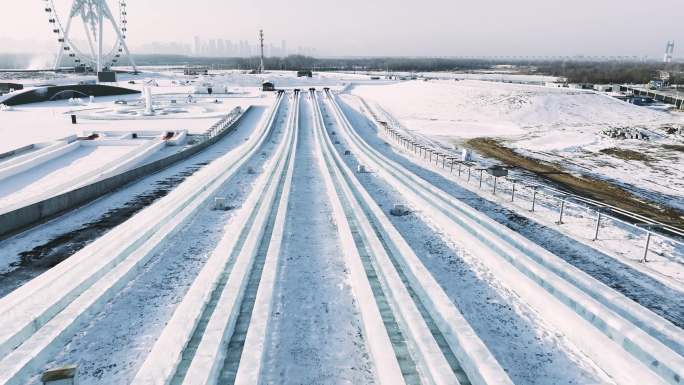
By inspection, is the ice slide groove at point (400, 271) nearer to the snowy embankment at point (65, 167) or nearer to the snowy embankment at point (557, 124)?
the snowy embankment at point (65, 167)

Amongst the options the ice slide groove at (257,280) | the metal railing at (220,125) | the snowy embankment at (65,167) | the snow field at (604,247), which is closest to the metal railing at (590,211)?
the snow field at (604,247)

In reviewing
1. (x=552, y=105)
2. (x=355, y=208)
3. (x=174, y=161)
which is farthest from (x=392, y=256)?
(x=552, y=105)

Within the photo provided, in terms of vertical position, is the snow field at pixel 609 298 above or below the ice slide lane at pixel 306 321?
above

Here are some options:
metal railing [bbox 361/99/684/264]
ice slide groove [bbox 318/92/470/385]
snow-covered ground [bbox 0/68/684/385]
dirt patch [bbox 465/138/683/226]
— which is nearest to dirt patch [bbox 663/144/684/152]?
dirt patch [bbox 465/138/683/226]

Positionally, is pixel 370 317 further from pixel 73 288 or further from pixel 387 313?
pixel 73 288

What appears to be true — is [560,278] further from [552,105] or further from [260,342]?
[552,105]

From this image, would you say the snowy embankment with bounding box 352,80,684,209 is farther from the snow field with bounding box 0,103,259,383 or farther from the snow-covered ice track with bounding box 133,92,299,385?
the snow field with bounding box 0,103,259,383

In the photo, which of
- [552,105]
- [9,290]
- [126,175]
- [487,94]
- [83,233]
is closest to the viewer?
[9,290]
